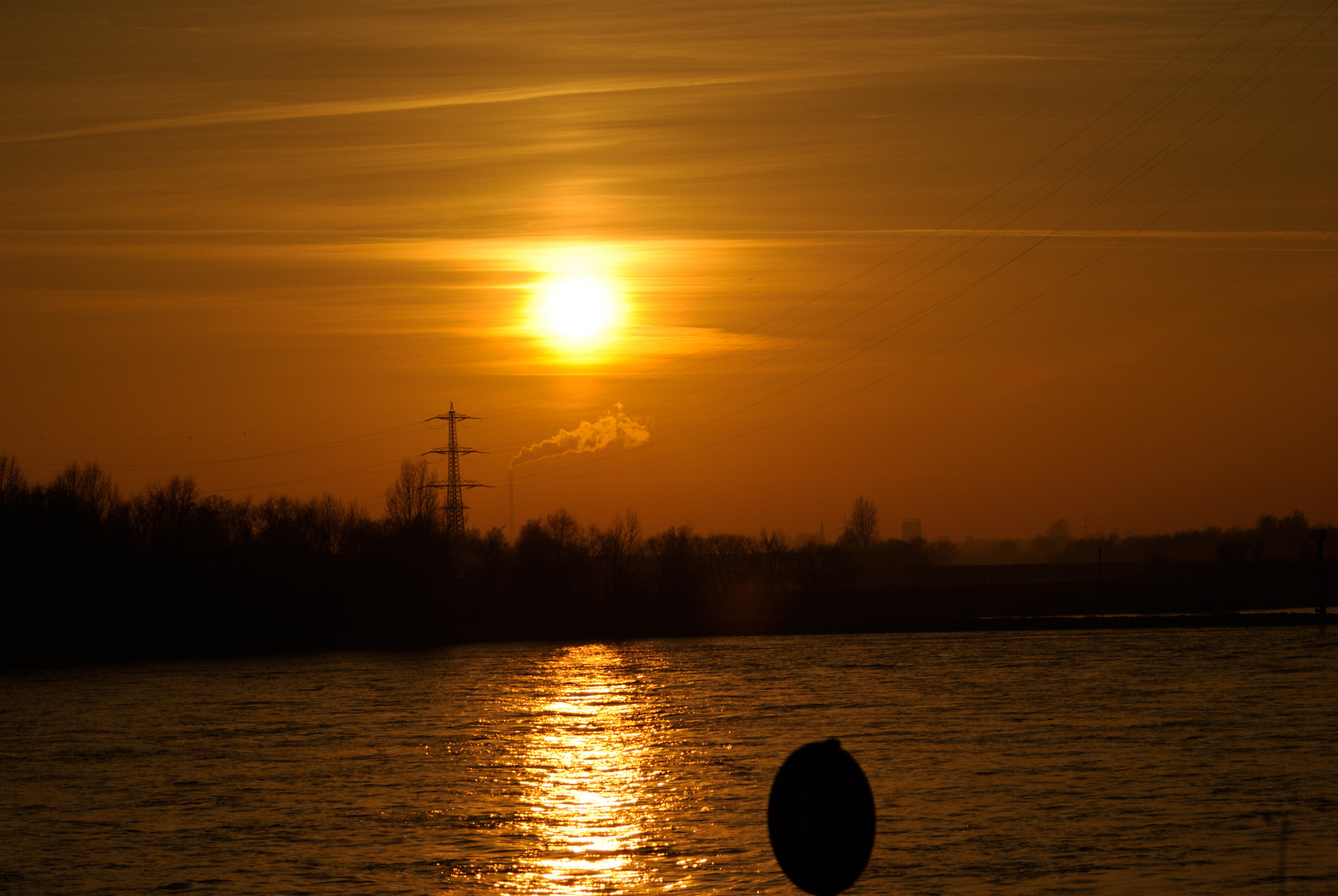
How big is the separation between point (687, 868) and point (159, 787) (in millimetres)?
18827

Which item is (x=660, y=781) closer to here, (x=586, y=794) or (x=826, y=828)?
(x=586, y=794)

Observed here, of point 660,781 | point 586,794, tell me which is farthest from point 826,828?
point 660,781

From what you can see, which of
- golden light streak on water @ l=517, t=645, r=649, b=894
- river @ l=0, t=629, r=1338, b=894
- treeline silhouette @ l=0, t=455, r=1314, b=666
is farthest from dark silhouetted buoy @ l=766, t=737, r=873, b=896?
treeline silhouette @ l=0, t=455, r=1314, b=666

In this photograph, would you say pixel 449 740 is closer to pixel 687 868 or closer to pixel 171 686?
pixel 687 868

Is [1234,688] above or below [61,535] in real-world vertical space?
below

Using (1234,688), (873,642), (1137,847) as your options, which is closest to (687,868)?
(1137,847)

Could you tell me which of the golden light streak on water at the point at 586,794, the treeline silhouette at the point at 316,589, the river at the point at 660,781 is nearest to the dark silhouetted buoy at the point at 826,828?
the river at the point at 660,781

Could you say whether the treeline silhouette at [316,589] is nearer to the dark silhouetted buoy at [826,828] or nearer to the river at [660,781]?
the river at [660,781]

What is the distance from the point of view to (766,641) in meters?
114

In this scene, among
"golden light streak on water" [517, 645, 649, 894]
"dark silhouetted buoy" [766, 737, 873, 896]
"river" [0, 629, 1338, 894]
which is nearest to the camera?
"dark silhouetted buoy" [766, 737, 873, 896]

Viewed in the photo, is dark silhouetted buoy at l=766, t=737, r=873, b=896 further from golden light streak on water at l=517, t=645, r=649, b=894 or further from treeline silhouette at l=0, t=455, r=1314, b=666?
treeline silhouette at l=0, t=455, r=1314, b=666

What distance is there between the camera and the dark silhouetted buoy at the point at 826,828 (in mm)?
7883

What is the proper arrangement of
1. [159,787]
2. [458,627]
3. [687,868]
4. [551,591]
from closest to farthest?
[687,868], [159,787], [458,627], [551,591]

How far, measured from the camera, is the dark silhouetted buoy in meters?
7.88
